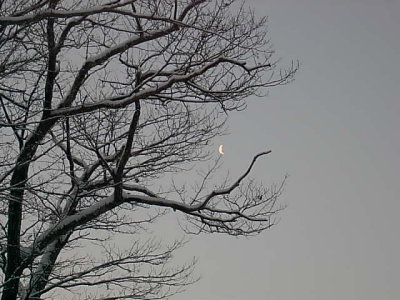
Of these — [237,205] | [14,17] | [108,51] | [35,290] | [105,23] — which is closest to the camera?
[14,17]

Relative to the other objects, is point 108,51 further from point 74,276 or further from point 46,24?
point 74,276

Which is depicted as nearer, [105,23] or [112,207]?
[105,23]

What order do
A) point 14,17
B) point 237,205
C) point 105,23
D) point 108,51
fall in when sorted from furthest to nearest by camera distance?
point 237,205 < point 108,51 < point 105,23 < point 14,17

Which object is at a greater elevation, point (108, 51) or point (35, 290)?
point (108, 51)

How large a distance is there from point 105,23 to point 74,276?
397 centimetres

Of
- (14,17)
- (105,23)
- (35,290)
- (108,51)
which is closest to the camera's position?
(14,17)

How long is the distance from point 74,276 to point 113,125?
2.36m

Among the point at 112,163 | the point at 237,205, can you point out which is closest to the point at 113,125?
the point at 112,163

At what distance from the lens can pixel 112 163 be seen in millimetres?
9336

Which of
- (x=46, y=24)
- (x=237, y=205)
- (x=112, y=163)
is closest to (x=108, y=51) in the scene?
(x=46, y=24)

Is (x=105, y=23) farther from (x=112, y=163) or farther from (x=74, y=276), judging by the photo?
(x=74, y=276)

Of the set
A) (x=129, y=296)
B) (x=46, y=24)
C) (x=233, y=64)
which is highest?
(x=46, y=24)

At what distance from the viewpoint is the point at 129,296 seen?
9109mm

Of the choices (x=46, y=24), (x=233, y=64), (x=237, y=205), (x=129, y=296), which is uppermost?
(x=46, y=24)
